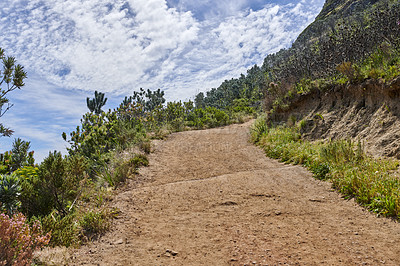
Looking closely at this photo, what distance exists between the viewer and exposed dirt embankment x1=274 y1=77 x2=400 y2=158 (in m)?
5.35

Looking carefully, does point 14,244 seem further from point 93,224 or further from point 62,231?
point 93,224

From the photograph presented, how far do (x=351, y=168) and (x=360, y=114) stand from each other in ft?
7.98

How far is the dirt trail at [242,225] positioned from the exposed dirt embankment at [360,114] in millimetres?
1663

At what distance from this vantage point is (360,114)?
6609 millimetres

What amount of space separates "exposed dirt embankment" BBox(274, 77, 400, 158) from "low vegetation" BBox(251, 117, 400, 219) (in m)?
0.35

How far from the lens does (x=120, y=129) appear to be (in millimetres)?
9258

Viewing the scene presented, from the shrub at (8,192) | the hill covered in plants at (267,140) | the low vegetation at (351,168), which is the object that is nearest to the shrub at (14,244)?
the hill covered in plants at (267,140)

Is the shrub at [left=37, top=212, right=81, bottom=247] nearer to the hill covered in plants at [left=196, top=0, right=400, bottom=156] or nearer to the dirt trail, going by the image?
the dirt trail

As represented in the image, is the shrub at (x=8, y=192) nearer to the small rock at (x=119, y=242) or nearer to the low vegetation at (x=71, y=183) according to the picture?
the low vegetation at (x=71, y=183)

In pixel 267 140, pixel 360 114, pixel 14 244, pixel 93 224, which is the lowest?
pixel 93 224

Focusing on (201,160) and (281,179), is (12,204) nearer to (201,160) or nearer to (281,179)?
(281,179)

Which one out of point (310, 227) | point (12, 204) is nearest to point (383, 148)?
point (310, 227)

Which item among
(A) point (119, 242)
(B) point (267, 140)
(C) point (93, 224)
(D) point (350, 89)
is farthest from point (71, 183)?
(D) point (350, 89)

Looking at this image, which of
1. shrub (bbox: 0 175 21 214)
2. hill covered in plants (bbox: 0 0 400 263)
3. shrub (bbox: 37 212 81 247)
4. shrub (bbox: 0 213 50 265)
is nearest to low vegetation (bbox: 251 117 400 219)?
hill covered in plants (bbox: 0 0 400 263)
